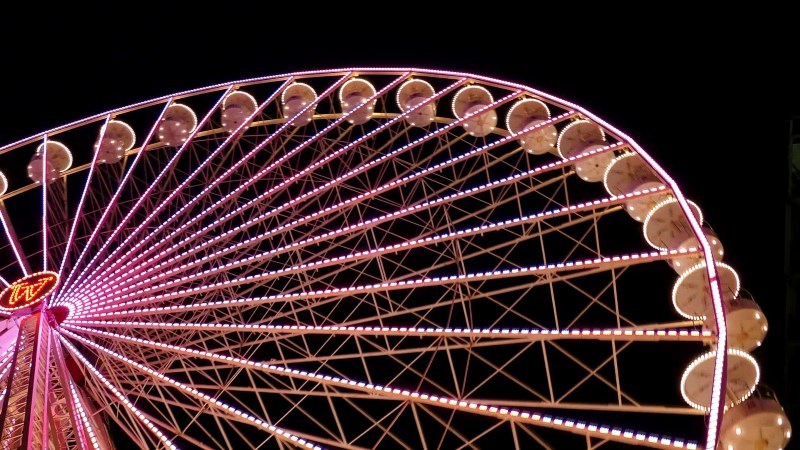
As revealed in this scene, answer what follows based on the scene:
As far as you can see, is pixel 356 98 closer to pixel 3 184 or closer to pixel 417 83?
pixel 417 83

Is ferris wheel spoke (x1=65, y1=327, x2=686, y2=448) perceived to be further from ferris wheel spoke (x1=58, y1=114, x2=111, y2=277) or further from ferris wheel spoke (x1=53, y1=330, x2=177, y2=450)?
ferris wheel spoke (x1=58, y1=114, x2=111, y2=277)

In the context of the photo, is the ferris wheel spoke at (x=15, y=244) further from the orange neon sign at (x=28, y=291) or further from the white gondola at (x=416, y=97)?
the white gondola at (x=416, y=97)

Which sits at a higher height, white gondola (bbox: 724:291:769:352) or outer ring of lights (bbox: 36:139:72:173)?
outer ring of lights (bbox: 36:139:72:173)

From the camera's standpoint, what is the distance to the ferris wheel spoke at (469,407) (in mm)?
6012

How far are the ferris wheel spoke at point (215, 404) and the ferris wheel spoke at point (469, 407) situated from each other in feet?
0.67

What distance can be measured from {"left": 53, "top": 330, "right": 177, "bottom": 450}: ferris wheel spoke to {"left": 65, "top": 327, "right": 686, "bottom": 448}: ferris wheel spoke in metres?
0.22

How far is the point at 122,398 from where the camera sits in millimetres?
8938

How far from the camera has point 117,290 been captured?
10.5m

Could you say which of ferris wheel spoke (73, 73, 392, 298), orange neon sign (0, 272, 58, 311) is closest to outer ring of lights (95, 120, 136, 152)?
ferris wheel spoke (73, 73, 392, 298)

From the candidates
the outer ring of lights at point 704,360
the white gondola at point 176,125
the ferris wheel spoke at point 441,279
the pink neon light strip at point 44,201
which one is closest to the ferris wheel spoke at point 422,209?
the ferris wheel spoke at point 441,279

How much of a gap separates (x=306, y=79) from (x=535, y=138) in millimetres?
4137

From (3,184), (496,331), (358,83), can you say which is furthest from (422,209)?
(3,184)

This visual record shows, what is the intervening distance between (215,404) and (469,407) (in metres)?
2.92

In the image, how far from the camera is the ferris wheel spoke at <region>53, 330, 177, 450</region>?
327 inches
